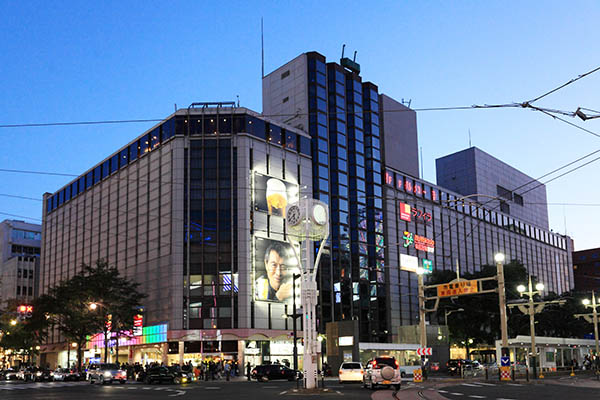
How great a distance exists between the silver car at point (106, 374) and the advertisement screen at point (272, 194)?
32.1 meters

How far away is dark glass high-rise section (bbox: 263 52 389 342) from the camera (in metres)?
92.2

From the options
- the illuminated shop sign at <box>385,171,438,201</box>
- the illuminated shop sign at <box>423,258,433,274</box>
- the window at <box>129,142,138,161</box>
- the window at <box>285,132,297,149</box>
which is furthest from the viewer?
the illuminated shop sign at <box>423,258,433,274</box>

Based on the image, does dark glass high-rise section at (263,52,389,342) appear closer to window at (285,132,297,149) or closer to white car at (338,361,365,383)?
window at (285,132,297,149)

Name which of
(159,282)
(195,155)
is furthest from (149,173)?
(159,282)

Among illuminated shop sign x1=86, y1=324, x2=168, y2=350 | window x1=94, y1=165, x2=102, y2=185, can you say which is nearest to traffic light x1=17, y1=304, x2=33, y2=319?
illuminated shop sign x1=86, y1=324, x2=168, y2=350

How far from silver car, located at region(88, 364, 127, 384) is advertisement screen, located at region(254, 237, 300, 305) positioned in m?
26.8

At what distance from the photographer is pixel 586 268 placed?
182500 millimetres

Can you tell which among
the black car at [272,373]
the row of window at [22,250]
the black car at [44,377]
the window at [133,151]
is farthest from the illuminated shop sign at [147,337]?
the row of window at [22,250]

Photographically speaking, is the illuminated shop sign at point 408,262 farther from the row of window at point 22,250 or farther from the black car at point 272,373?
the row of window at point 22,250

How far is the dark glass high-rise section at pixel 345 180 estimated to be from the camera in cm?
9225

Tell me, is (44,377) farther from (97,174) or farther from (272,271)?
(97,174)

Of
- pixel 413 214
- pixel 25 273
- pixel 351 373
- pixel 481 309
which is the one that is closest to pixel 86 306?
pixel 351 373

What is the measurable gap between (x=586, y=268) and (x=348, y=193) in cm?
11510

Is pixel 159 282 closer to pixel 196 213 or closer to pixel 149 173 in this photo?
pixel 196 213
